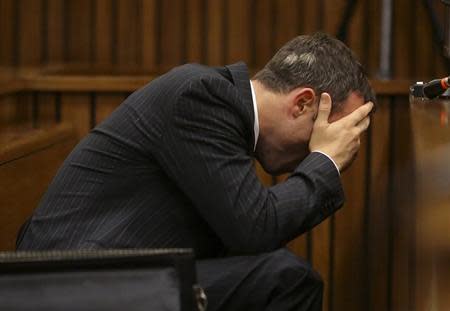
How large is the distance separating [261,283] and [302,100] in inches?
9.1

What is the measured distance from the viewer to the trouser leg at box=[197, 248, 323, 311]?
47.4 inches

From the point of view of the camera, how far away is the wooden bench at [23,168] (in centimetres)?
159

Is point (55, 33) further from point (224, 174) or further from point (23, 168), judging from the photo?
point (224, 174)

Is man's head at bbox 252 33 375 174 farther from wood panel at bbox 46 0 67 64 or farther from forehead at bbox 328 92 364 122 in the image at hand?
wood panel at bbox 46 0 67 64

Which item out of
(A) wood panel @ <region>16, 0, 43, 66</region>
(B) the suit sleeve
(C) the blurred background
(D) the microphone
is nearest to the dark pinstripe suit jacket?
(B) the suit sleeve

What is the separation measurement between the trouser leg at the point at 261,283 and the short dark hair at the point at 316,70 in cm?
21

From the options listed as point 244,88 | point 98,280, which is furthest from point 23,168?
point 98,280

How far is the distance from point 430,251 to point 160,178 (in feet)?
1.04

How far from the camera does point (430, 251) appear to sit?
3.97 ft

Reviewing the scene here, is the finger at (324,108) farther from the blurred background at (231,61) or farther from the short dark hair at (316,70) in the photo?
the blurred background at (231,61)

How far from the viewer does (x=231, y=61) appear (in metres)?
2.17

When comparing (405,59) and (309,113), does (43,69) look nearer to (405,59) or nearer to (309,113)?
(405,59)

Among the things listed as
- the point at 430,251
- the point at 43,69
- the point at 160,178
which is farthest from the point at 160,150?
the point at 43,69

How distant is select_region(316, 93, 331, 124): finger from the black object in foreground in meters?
0.42
